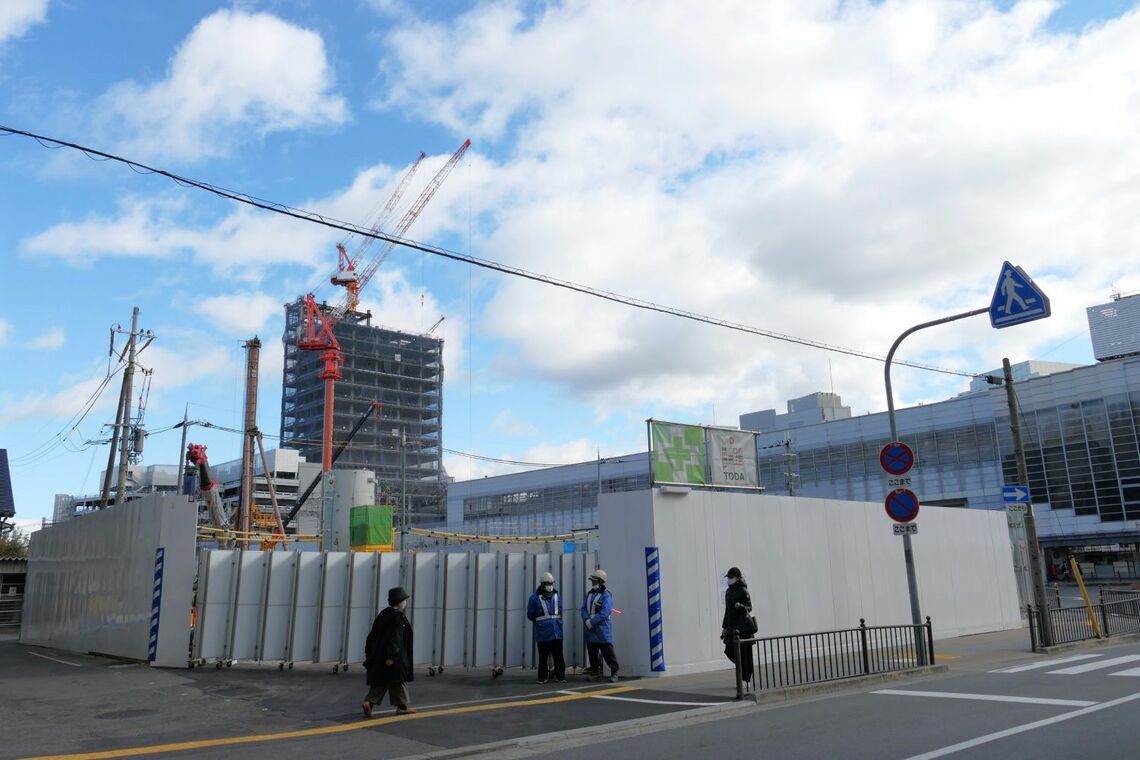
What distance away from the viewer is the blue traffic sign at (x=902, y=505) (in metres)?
15.0

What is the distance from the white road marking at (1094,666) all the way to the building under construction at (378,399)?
139 metres

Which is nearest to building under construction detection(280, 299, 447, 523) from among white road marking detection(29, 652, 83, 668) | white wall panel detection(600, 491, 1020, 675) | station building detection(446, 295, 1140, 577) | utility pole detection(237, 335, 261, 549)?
station building detection(446, 295, 1140, 577)

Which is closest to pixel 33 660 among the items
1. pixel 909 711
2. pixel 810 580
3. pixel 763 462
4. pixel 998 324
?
pixel 810 580

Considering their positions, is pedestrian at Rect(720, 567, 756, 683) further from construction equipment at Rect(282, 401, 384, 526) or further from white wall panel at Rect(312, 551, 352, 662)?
construction equipment at Rect(282, 401, 384, 526)

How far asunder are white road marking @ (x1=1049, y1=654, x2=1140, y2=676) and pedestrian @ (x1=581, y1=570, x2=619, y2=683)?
7434mm

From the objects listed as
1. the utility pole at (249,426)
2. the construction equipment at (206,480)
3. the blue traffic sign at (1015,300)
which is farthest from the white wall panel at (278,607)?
the utility pole at (249,426)

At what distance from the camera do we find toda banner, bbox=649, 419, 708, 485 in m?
15.1

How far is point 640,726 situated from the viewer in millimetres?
9977

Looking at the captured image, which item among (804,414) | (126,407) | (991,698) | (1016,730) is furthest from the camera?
(804,414)

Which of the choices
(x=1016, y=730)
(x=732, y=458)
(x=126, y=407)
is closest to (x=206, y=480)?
(x=126, y=407)

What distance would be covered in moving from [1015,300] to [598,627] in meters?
9.79

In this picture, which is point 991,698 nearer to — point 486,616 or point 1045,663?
point 1045,663

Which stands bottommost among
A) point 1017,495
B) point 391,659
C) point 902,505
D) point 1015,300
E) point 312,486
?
point 391,659

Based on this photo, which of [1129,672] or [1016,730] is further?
[1129,672]
